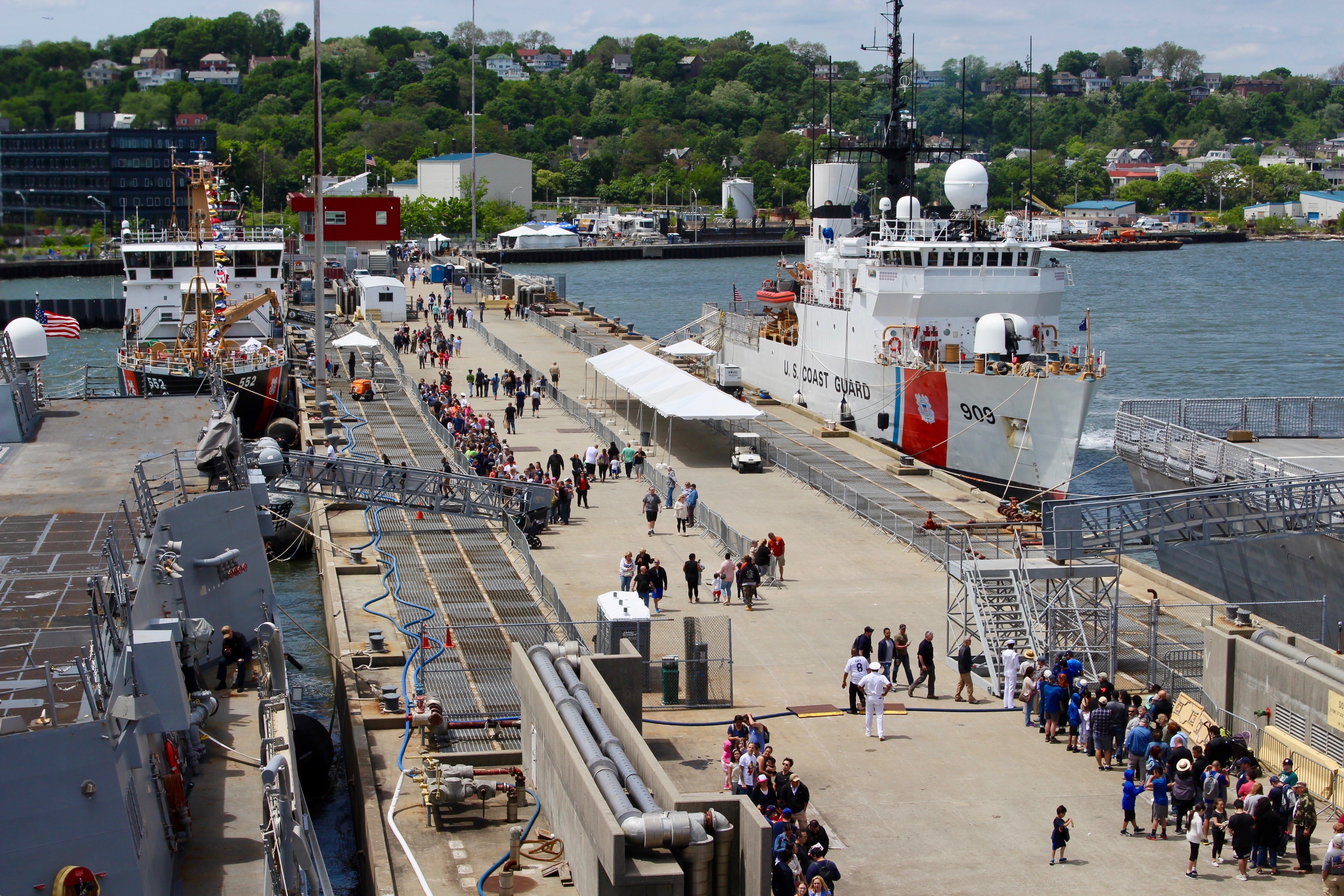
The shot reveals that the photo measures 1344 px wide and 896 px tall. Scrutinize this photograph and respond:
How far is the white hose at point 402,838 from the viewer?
14.2 metres

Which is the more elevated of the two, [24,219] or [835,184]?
[835,184]

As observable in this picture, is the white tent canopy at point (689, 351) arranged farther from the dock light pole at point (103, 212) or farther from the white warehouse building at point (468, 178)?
the white warehouse building at point (468, 178)

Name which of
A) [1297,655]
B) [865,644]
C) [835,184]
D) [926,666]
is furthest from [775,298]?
[1297,655]

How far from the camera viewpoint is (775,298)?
173 ft

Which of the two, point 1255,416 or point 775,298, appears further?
point 775,298

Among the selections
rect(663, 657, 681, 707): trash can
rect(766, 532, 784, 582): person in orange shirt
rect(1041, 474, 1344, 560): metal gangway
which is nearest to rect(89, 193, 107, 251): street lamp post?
rect(766, 532, 784, 582): person in orange shirt

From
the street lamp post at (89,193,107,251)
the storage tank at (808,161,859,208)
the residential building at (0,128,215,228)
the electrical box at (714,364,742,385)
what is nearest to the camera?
the electrical box at (714,364,742,385)

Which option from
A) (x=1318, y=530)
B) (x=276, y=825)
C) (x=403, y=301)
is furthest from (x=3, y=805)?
(x=403, y=301)

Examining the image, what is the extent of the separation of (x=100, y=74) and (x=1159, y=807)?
509ft

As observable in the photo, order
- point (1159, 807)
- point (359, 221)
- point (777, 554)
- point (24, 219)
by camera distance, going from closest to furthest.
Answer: point (1159, 807), point (777, 554), point (359, 221), point (24, 219)

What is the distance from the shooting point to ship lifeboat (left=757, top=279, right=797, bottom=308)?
5266cm

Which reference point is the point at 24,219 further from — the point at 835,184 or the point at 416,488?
the point at 416,488

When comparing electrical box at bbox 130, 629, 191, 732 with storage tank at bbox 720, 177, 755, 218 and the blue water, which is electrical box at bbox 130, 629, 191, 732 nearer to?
the blue water

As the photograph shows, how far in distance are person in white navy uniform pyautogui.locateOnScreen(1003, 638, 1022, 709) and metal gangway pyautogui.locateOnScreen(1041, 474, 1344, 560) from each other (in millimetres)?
2279
